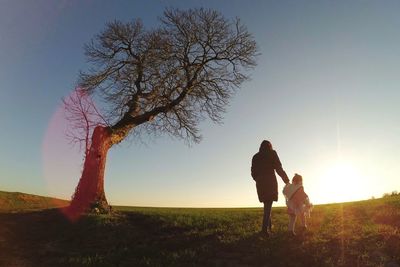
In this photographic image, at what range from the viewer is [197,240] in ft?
47.7

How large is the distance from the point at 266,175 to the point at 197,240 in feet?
9.86

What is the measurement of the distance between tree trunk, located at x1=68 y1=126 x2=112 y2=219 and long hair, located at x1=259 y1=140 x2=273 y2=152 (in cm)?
917

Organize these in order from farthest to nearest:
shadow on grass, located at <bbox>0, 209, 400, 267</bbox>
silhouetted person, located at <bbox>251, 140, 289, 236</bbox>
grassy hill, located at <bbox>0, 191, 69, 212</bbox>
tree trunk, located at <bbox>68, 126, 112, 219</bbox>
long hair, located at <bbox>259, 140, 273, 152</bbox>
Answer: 1. grassy hill, located at <bbox>0, 191, 69, 212</bbox>
2. tree trunk, located at <bbox>68, 126, 112, 219</bbox>
3. long hair, located at <bbox>259, 140, 273, 152</bbox>
4. silhouetted person, located at <bbox>251, 140, 289, 236</bbox>
5. shadow on grass, located at <bbox>0, 209, 400, 267</bbox>

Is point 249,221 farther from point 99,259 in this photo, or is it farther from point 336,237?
point 99,259

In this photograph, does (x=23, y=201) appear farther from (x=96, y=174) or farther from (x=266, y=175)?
(x=266, y=175)

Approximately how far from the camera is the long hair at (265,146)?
14.5 m

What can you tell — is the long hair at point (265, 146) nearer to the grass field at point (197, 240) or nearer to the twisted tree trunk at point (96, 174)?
the grass field at point (197, 240)

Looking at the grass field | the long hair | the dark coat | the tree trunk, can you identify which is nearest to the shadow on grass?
the grass field

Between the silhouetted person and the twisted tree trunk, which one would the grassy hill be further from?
the silhouetted person

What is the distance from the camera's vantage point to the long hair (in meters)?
14.5

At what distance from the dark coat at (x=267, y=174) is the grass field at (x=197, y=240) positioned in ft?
4.13

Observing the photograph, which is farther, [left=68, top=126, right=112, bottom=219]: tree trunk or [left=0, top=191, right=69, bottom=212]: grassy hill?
[left=0, top=191, right=69, bottom=212]: grassy hill

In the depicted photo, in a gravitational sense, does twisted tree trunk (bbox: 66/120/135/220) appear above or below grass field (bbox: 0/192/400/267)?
above

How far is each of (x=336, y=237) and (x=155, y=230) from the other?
690 cm
